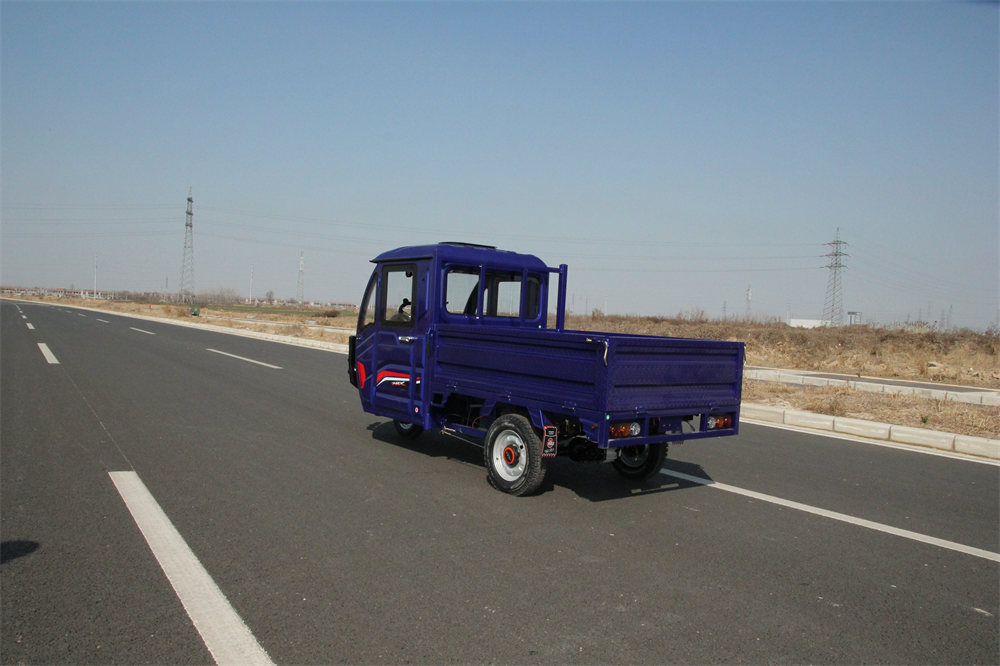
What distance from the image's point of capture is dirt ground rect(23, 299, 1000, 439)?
11453 millimetres

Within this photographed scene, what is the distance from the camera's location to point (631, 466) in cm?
709

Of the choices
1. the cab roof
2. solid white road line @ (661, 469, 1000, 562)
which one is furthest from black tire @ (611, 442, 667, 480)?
the cab roof

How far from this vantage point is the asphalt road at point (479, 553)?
3535mm

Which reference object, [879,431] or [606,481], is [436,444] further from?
[879,431]

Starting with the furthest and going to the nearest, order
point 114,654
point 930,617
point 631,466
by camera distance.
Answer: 1. point 631,466
2. point 930,617
3. point 114,654

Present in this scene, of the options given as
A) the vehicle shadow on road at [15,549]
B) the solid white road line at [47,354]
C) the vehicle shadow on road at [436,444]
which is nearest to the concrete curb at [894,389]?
the vehicle shadow on road at [436,444]

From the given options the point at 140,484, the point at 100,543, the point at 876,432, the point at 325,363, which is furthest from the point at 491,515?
the point at 325,363

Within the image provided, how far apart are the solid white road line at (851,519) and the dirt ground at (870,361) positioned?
538 centimetres

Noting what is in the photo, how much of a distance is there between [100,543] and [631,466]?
4.65 metres

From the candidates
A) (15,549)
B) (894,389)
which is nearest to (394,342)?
(15,549)

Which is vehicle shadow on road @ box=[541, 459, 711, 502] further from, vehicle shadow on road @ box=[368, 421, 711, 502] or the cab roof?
the cab roof

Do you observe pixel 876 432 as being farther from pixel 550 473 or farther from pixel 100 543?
pixel 100 543

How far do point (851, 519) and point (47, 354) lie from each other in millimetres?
19320

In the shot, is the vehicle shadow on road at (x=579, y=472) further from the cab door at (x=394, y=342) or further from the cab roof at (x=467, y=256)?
the cab roof at (x=467, y=256)
